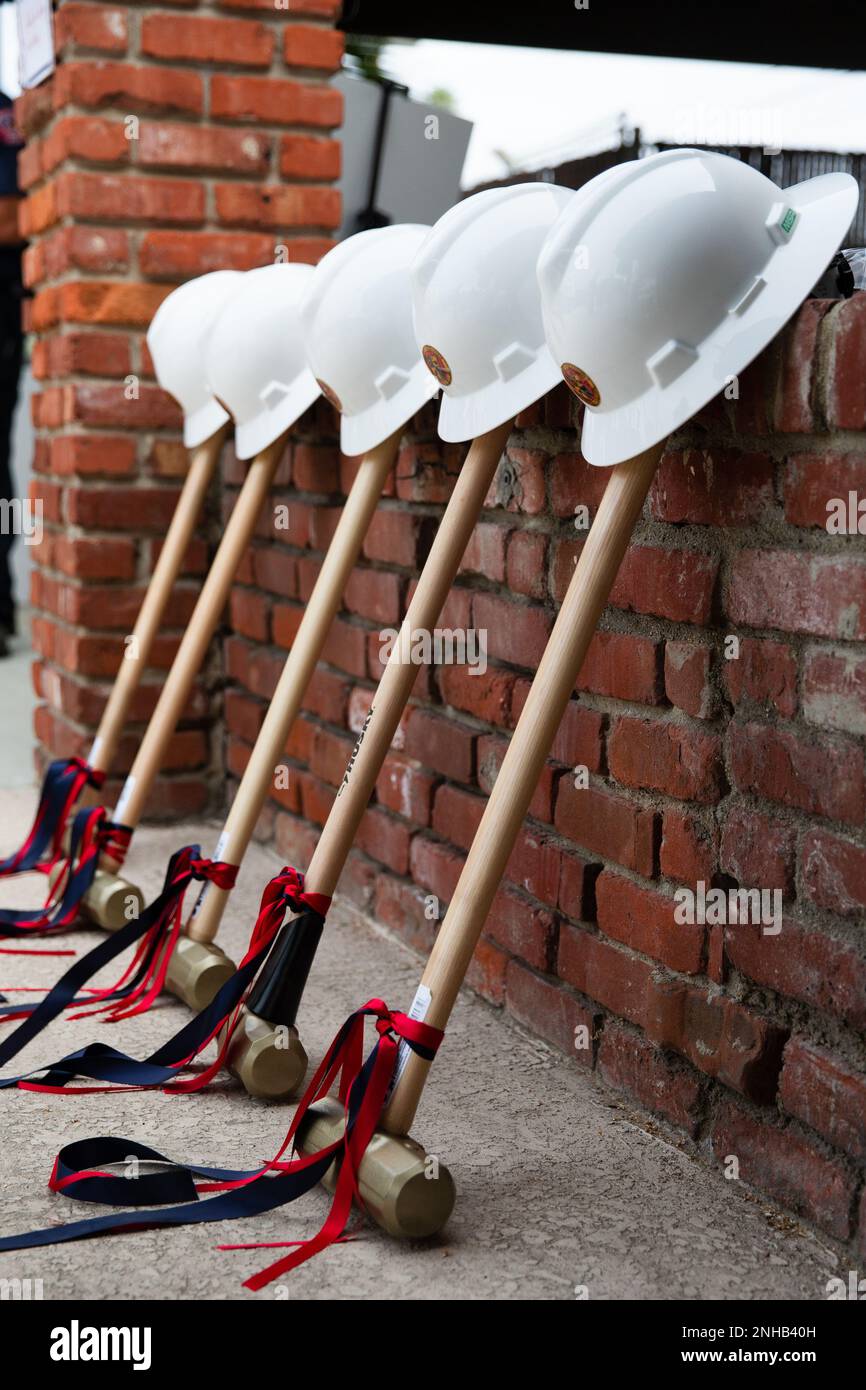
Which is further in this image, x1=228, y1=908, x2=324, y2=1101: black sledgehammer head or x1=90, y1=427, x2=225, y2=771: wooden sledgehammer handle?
x1=90, y1=427, x2=225, y2=771: wooden sledgehammer handle

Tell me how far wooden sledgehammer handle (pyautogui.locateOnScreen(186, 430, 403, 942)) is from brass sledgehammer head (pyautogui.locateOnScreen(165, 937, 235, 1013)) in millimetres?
45

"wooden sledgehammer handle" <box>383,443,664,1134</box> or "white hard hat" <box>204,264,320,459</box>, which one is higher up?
"white hard hat" <box>204,264,320,459</box>

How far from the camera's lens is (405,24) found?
236cm

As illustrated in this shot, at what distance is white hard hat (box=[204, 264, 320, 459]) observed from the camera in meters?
2.13

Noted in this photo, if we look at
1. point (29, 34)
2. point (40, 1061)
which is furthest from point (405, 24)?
point (40, 1061)

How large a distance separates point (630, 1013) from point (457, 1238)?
1.10ft

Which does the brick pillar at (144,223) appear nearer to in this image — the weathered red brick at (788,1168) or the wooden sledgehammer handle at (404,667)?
the wooden sledgehammer handle at (404,667)

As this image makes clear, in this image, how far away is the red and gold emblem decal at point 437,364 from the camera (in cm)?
159

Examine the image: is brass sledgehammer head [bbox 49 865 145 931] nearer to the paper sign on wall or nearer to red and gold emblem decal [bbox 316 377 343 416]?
red and gold emblem decal [bbox 316 377 343 416]

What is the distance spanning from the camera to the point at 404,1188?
130 cm

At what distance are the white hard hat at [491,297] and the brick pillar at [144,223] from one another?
1262 millimetres

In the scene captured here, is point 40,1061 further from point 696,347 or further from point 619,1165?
point 696,347

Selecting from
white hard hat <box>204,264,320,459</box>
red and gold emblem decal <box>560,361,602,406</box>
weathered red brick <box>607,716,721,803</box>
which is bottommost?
weathered red brick <box>607,716,721,803</box>

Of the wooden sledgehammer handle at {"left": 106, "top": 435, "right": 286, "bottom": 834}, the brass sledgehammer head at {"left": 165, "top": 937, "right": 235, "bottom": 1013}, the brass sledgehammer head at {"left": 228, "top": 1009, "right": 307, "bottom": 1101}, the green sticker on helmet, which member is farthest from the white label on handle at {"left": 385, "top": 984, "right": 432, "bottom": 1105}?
the wooden sledgehammer handle at {"left": 106, "top": 435, "right": 286, "bottom": 834}
